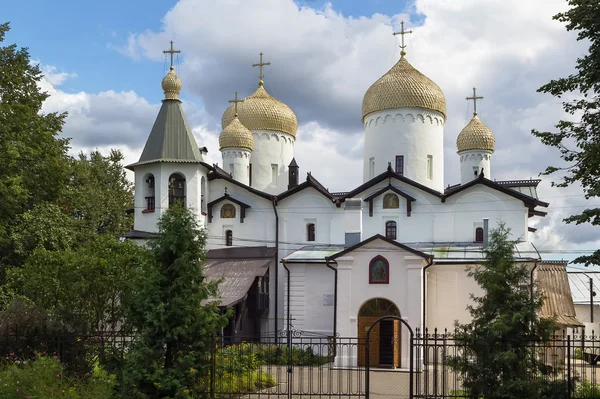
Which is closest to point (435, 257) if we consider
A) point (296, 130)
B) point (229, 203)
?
point (229, 203)

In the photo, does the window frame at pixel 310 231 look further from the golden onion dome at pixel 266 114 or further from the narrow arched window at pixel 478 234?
the golden onion dome at pixel 266 114

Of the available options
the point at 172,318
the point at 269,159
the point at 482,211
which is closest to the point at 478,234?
the point at 482,211

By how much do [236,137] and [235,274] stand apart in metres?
7.55

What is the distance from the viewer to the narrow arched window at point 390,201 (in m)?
24.1

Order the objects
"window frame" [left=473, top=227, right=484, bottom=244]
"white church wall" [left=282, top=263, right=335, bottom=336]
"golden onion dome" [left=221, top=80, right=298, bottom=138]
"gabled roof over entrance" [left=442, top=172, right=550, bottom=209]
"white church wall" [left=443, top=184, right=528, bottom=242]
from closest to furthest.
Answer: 1. "white church wall" [left=282, top=263, right=335, bottom=336]
2. "gabled roof over entrance" [left=442, top=172, right=550, bottom=209]
3. "white church wall" [left=443, top=184, right=528, bottom=242]
4. "window frame" [left=473, top=227, right=484, bottom=244]
5. "golden onion dome" [left=221, top=80, right=298, bottom=138]

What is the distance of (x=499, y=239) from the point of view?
36.7 feet

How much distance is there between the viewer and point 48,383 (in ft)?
36.4

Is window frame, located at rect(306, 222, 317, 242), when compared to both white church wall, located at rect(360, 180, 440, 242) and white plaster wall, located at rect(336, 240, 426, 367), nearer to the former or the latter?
white church wall, located at rect(360, 180, 440, 242)

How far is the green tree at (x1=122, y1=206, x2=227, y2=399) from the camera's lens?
10.9m

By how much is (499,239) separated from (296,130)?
20.8m

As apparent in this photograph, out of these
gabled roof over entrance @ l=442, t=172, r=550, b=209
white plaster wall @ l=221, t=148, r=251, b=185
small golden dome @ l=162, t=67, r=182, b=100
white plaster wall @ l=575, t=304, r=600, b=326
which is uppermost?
small golden dome @ l=162, t=67, r=182, b=100

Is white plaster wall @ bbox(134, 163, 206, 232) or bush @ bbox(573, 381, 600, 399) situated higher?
white plaster wall @ bbox(134, 163, 206, 232)

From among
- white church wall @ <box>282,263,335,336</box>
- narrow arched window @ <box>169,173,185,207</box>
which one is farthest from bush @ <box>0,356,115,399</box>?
narrow arched window @ <box>169,173,185,207</box>

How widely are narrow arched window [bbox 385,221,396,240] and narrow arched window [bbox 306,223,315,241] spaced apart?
9.17 ft
